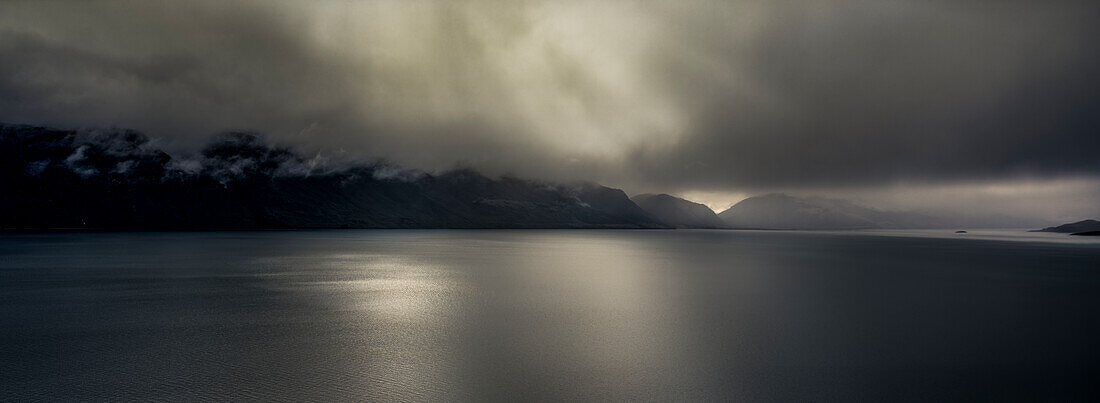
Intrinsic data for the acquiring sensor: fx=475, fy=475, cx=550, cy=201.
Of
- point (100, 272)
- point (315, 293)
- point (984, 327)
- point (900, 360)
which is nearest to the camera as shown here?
point (900, 360)

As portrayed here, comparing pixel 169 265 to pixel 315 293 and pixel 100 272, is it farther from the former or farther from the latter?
pixel 315 293

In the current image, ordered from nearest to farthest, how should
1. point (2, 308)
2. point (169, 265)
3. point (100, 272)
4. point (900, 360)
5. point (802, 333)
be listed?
point (900, 360) < point (802, 333) < point (2, 308) < point (100, 272) < point (169, 265)

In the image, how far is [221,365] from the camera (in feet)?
47.4

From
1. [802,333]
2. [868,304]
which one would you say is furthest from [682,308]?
[868,304]

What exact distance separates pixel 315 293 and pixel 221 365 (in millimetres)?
17086

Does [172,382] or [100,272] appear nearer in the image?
[172,382]

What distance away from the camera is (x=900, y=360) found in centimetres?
1545

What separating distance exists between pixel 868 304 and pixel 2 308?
4607 cm

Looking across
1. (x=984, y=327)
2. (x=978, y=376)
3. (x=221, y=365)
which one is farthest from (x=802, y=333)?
(x=221, y=365)

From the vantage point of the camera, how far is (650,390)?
1246 cm

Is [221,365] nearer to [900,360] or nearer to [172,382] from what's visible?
[172,382]

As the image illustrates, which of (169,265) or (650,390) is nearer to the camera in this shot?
(650,390)

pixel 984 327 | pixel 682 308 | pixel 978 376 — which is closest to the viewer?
pixel 978 376

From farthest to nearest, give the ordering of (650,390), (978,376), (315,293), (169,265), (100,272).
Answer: (169,265) < (100,272) < (315,293) < (978,376) < (650,390)
